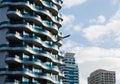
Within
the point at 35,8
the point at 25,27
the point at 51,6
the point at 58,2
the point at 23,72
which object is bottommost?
the point at 23,72

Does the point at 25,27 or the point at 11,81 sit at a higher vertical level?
the point at 25,27

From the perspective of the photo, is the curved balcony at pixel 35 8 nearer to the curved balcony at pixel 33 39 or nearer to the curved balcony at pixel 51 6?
the curved balcony at pixel 51 6

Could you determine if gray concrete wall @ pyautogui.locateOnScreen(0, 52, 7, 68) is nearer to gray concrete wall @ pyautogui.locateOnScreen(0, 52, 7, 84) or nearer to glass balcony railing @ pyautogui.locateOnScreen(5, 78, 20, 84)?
gray concrete wall @ pyautogui.locateOnScreen(0, 52, 7, 84)

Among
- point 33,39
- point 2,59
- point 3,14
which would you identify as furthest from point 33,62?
point 3,14

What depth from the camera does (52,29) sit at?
371 feet

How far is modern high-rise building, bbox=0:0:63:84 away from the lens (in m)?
99.8

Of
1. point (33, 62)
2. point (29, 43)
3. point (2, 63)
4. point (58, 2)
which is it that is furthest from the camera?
point (58, 2)

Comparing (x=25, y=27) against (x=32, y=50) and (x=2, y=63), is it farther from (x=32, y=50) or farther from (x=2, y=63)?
(x=2, y=63)

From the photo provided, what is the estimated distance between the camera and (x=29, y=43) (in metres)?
105

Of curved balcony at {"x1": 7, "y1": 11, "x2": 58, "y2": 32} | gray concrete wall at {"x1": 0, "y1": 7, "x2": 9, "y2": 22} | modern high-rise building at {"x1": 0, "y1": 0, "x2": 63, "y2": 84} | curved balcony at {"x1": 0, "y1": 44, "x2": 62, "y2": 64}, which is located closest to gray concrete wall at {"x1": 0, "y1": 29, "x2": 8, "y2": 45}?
modern high-rise building at {"x1": 0, "y1": 0, "x2": 63, "y2": 84}

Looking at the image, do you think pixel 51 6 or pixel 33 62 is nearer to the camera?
pixel 33 62

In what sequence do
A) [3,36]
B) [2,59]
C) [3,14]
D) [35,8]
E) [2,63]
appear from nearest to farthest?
[2,63], [2,59], [3,36], [3,14], [35,8]

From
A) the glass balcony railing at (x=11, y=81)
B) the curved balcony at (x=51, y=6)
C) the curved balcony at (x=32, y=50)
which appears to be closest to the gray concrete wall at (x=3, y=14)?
the curved balcony at (x=32, y=50)

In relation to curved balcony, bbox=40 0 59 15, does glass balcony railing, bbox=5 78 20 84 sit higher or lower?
lower
